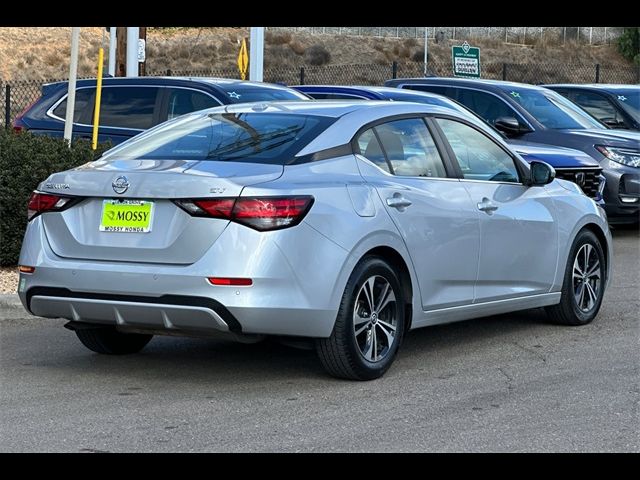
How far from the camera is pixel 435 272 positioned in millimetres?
7539

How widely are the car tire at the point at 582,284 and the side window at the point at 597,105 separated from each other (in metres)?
9.30

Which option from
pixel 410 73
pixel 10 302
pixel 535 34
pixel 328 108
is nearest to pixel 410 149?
pixel 328 108

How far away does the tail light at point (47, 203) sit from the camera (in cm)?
695

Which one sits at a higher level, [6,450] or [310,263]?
[310,263]

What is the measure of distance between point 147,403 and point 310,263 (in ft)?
3.73

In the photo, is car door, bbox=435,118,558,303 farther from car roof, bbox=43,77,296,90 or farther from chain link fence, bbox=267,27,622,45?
chain link fence, bbox=267,27,622,45

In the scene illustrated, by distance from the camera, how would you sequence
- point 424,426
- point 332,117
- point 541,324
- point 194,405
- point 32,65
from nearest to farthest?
point 424,426, point 194,405, point 332,117, point 541,324, point 32,65

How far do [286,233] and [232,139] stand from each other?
3.16ft

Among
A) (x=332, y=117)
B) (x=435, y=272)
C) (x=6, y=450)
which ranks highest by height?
(x=332, y=117)

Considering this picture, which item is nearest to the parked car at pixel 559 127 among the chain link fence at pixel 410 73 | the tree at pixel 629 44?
the chain link fence at pixel 410 73

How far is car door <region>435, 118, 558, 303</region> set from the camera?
8023mm
